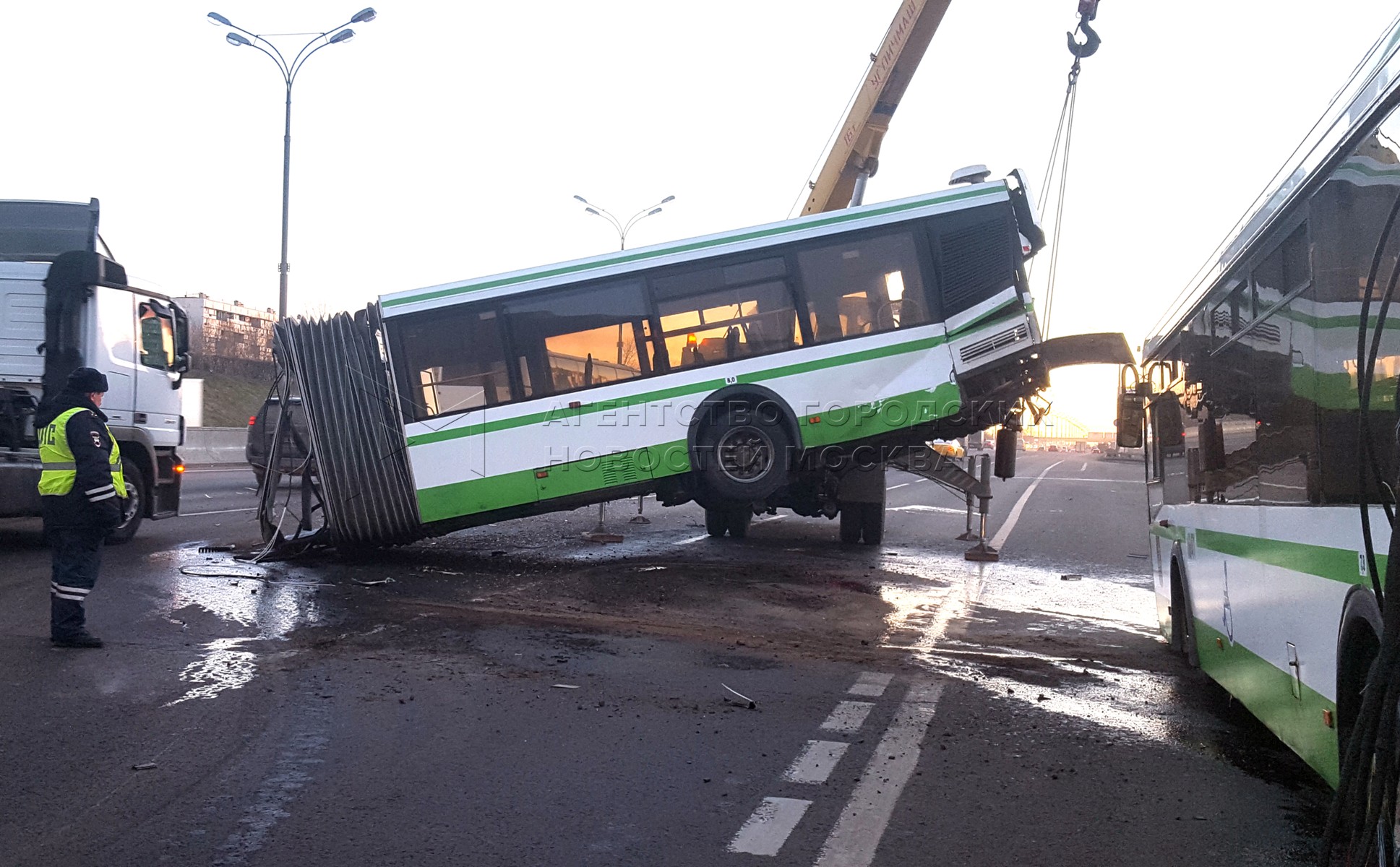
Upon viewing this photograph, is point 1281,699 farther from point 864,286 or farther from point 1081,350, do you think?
point 1081,350

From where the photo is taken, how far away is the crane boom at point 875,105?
15.1 m

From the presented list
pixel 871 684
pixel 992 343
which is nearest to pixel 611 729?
pixel 871 684

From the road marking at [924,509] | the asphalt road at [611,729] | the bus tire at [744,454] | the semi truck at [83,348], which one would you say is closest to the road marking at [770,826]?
the asphalt road at [611,729]

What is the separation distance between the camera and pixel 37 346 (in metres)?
12.4

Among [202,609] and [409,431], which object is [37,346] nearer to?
[409,431]

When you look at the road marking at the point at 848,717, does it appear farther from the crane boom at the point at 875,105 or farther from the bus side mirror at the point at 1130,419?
the crane boom at the point at 875,105

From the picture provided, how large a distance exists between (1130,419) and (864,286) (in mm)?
3112

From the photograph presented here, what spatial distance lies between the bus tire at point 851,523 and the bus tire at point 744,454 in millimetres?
3787

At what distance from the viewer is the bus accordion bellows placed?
11883 mm

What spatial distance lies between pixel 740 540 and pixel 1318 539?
12224 mm

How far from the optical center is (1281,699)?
4883 mm

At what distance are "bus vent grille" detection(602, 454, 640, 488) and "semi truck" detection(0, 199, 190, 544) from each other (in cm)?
471

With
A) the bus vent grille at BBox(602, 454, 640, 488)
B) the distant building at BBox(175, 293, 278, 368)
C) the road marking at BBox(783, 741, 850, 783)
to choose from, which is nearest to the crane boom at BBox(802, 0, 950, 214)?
the bus vent grille at BBox(602, 454, 640, 488)

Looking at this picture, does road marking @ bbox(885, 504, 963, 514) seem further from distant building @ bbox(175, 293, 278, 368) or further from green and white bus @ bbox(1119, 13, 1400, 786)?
distant building @ bbox(175, 293, 278, 368)
